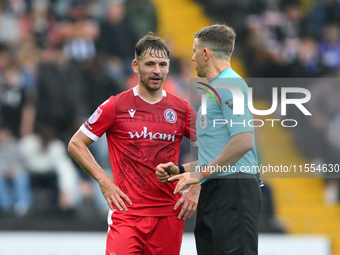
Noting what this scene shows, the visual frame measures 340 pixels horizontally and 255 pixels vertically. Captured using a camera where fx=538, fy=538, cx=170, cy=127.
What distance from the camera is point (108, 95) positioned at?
30.7 ft

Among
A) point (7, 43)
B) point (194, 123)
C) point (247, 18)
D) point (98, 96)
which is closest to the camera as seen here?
point (194, 123)

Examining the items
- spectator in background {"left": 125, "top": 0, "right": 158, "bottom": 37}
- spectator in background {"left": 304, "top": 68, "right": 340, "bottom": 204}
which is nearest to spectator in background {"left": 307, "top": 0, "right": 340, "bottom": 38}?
spectator in background {"left": 304, "top": 68, "right": 340, "bottom": 204}

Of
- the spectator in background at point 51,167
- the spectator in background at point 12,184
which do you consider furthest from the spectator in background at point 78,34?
the spectator in background at point 12,184

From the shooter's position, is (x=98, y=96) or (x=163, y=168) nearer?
(x=163, y=168)

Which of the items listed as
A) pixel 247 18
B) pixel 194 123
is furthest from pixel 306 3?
pixel 194 123

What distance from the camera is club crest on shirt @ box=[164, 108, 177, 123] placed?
16.1ft

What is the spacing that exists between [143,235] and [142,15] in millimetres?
7651

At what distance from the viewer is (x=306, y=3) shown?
13.1 meters

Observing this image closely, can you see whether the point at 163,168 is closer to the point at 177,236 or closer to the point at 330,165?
the point at 177,236

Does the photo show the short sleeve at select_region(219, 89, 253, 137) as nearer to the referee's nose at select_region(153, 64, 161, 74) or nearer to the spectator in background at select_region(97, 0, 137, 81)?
the referee's nose at select_region(153, 64, 161, 74)

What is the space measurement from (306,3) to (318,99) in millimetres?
4327

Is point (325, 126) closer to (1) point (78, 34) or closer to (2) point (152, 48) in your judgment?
(1) point (78, 34)

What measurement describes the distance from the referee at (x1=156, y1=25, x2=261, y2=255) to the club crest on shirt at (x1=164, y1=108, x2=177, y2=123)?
1.58 feet

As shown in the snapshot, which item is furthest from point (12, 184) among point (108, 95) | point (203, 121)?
point (203, 121)
